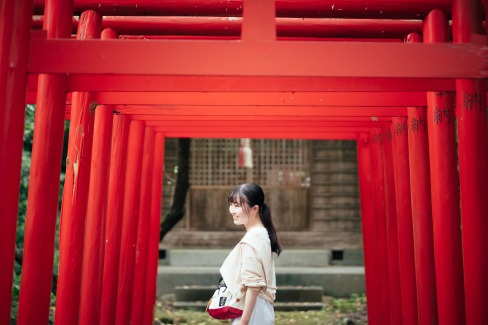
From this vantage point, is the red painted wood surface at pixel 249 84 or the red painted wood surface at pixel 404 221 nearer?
the red painted wood surface at pixel 249 84

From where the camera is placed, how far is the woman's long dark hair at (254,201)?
114 inches

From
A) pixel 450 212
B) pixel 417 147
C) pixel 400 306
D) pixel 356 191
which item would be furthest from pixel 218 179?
pixel 450 212

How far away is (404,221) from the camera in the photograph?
4.55 meters

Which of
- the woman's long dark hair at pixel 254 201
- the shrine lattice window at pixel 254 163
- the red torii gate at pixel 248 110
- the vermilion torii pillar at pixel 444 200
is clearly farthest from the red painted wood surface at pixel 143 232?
the shrine lattice window at pixel 254 163

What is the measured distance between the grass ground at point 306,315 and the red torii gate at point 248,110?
3.00 m

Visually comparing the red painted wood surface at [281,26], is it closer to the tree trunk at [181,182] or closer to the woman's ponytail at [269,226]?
the woman's ponytail at [269,226]

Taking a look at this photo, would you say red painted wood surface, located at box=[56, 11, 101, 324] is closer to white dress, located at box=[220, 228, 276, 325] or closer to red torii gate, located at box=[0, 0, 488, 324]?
red torii gate, located at box=[0, 0, 488, 324]

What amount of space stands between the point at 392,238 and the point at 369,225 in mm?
1028

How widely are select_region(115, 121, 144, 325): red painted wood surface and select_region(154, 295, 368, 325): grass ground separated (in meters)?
3.23

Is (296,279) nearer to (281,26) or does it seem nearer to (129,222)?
(129,222)

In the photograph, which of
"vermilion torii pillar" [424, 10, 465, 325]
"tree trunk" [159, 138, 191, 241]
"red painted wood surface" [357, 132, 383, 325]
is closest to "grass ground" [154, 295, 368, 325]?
"tree trunk" [159, 138, 191, 241]

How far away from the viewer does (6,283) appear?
244 cm

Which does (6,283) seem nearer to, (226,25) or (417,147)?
(226,25)

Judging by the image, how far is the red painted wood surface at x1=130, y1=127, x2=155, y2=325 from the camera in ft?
18.7
